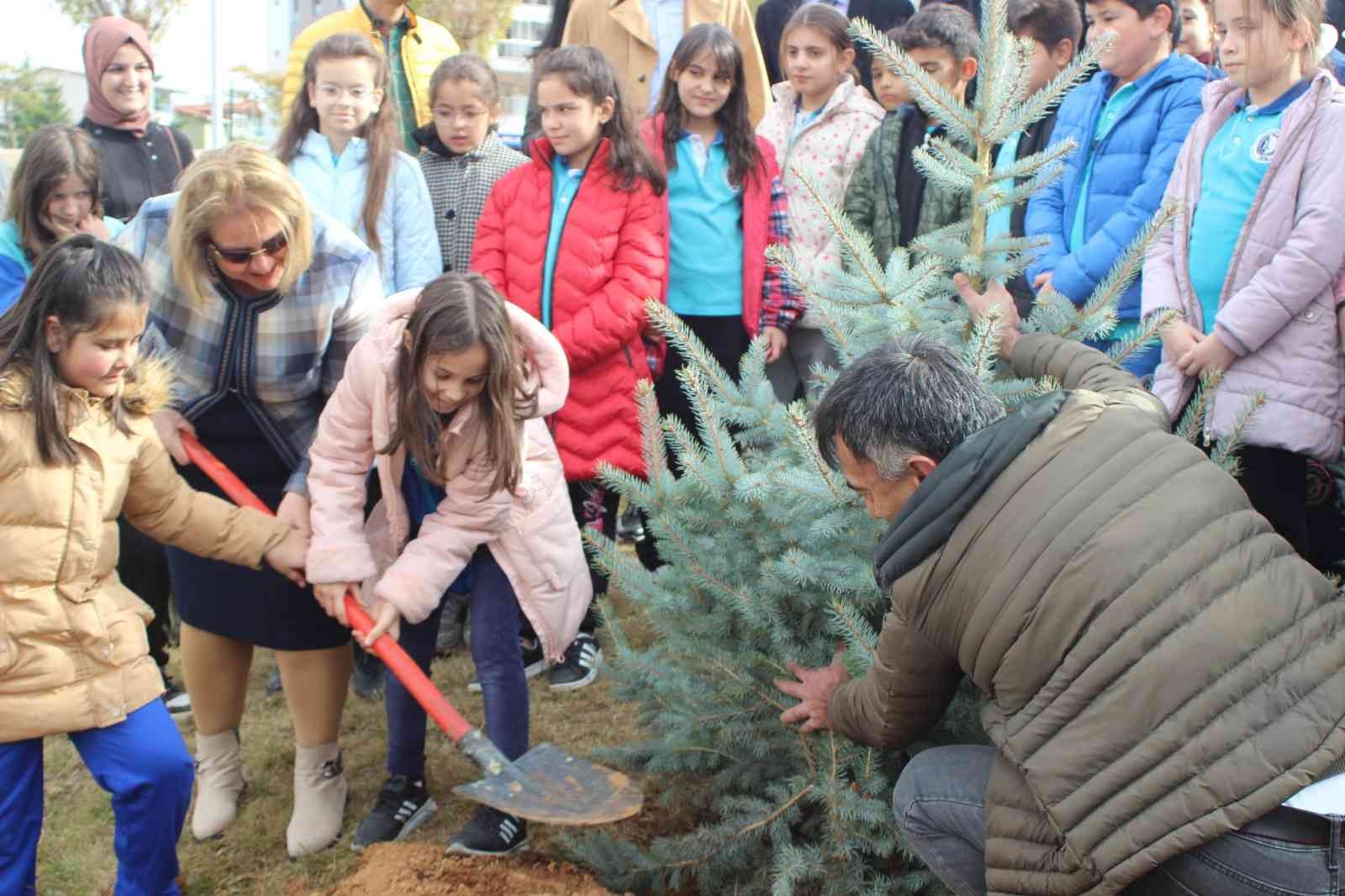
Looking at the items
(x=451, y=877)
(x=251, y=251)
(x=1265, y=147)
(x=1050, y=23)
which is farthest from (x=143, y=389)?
(x=1050, y=23)

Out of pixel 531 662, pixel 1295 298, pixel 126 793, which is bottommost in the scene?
pixel 531 662

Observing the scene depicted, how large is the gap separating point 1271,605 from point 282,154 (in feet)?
12.4

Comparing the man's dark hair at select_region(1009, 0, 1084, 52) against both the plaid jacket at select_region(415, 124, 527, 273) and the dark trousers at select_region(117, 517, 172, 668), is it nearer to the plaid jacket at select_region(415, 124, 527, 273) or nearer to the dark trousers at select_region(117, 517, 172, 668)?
the plaid jacket at select_region(415, 124, 527, 273)

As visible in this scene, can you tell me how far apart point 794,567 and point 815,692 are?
0.95ft

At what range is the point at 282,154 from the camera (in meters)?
4.53

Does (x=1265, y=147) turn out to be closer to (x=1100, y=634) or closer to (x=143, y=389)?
(x=1100, y=634)

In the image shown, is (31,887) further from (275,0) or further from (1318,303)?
(275,0)

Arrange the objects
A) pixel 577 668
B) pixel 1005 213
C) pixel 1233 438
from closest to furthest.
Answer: pixel 1233 438, pixel 1005 213, pixel 577 668

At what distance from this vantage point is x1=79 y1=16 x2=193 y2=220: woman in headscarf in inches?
193

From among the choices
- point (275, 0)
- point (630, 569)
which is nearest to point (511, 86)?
point (275, 0)

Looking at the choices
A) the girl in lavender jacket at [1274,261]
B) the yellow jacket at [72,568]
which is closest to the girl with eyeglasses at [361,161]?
the yellow jacket at [72,568]

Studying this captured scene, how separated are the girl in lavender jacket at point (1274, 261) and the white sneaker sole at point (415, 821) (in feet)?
8.04

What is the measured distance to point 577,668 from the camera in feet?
14.6

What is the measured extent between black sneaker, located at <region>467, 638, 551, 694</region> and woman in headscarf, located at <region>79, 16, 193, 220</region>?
2406 millimetres
